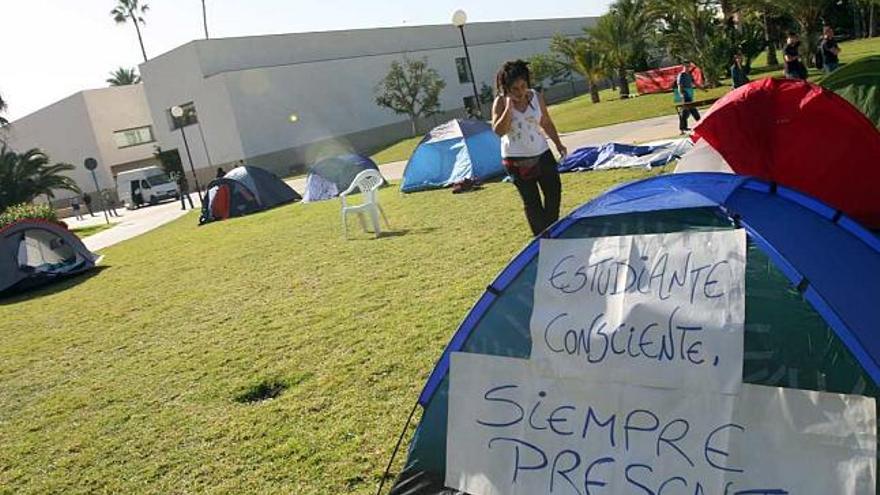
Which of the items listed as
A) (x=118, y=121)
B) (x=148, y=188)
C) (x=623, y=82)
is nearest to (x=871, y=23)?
(x=623, y=82)

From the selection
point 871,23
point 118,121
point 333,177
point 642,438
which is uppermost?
point 118,121

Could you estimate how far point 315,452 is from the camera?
3.63 meters

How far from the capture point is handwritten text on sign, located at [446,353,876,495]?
6.75 feet

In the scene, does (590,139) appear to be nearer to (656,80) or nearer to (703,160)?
(656,80)

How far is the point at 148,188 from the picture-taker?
117 ft

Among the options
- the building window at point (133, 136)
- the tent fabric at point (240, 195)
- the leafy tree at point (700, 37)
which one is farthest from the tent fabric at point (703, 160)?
the building window at point (133, 136)

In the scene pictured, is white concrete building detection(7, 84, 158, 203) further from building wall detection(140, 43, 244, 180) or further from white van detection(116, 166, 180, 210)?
white van detection(116, 166, 180, 210)

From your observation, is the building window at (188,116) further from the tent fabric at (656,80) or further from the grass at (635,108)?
the tent fabric at (656,80)

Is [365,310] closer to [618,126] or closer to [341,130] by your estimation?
[618,126]

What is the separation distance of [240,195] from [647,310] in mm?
17884

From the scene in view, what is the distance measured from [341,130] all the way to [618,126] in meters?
23.1

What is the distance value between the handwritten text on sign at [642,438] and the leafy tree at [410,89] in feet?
128

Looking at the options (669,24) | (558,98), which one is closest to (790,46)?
(669,24)

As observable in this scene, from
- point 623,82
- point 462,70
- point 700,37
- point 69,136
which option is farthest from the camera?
point 462,70
